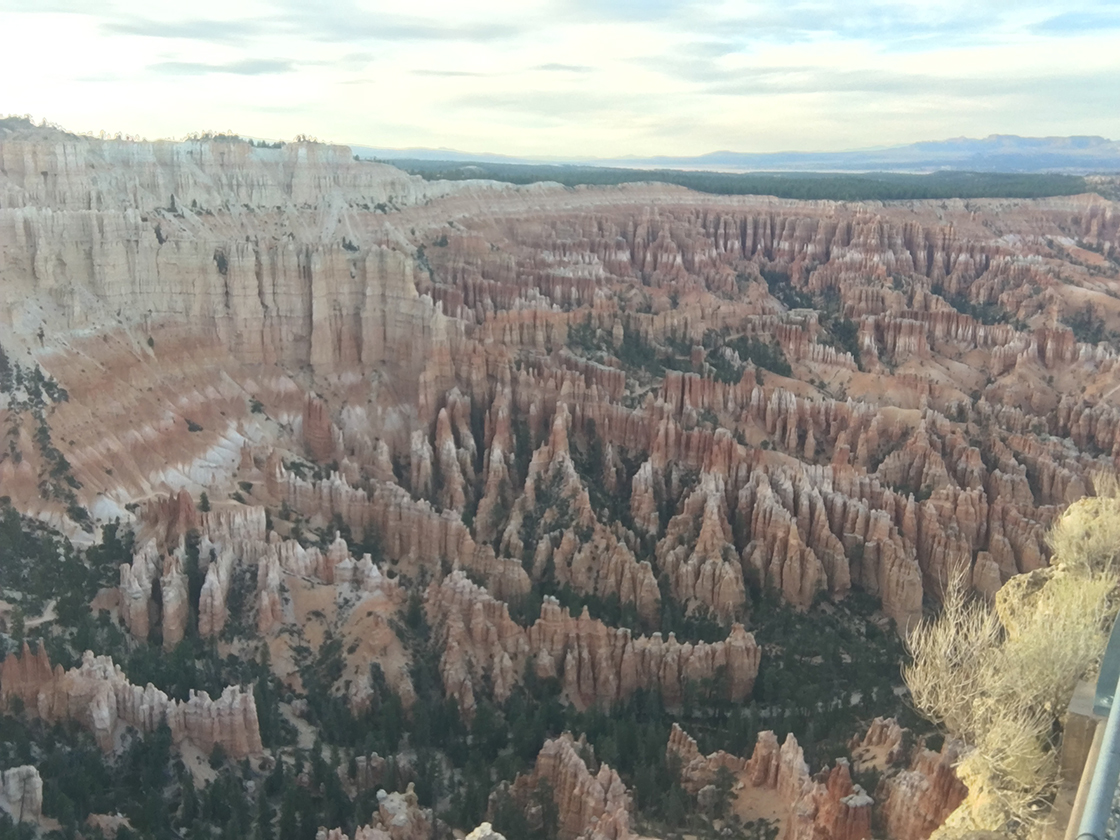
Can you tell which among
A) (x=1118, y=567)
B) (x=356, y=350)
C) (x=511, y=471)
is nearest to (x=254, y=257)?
(x=356, y=350)

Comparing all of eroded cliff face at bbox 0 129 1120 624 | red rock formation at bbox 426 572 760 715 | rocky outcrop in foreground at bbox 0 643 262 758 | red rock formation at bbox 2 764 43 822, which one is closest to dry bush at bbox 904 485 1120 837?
red rock formation at bbox 426 572 760 715

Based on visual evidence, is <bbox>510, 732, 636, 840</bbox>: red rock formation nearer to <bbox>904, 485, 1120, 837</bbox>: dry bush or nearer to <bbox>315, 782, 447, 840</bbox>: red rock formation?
<bbox>315, 782, 447, 840</bbox>: red rock formation

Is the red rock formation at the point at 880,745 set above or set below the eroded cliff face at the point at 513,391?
below

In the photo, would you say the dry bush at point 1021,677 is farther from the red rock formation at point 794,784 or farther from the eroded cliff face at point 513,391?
the eroded cliff face at point 513,391

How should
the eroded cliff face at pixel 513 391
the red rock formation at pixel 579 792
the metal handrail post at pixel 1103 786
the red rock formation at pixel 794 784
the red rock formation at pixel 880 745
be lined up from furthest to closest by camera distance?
the eroded cliff face at pixel 513 391
the red rock formation at pixel 880 745
the red rock formation at pixel 579 792
the red rock formation at pixel 794 784
the metal handrail post at pixel 1103 786

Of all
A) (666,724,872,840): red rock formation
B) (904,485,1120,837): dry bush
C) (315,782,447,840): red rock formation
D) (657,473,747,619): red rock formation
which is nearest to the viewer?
(904,485,1120,837): dry bush

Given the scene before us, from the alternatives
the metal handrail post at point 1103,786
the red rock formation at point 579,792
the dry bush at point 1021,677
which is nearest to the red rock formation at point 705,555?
the dry bush at point 1021,677
